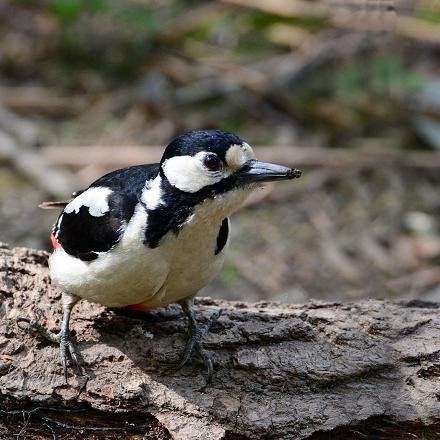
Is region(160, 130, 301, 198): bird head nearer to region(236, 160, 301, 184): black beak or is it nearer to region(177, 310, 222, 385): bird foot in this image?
region(236, 160, 301, 184): black beak

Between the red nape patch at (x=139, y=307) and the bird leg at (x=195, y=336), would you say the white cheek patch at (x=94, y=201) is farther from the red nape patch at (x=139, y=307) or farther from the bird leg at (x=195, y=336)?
the bird leg at (x=195, y=336)

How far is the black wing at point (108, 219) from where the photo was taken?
3.08m

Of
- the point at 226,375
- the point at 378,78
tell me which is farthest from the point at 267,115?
the point at 226,375

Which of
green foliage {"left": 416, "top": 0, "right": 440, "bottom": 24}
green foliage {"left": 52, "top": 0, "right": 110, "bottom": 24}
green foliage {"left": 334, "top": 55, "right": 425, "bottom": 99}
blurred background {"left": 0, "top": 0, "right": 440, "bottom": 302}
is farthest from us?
green foliage {"left": 416, "top": 0, "right": 440, "bottom": 24}

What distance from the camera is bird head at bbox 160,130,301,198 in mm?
2963

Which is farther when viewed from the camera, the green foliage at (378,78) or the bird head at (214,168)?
the green foliage at (378,78)

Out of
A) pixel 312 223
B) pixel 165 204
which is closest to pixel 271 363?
pixel 165 204

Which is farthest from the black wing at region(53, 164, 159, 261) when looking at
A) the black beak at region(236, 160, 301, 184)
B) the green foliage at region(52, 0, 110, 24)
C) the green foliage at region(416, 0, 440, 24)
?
the green foliage at region(416, 0, 440, 24)

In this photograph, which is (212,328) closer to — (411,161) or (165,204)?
(165,204)

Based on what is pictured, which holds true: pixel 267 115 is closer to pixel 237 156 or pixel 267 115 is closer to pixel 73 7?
pixel 73 7

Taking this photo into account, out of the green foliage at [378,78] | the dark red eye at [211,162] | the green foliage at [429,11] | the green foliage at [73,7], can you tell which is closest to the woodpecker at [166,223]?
the dark red eye at [211,162]

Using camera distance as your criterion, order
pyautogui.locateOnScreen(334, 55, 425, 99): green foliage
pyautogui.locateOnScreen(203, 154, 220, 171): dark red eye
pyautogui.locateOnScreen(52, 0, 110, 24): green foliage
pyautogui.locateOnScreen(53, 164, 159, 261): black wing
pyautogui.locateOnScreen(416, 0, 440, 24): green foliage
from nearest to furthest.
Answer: pyautogui.locateOnScreen(203, 154, 220, 171): dark red eye → pyautogui.locateOnScreen(53, 164, 159, 261): black wing → pyautogui.locateOnScreen(334, 55, 425, 99): green foliage → pyautogui.locateOnScreen(52, 0, 110, 24): green foliage → pyautogui.locateOnScreen(416, 0, 440, 24): green foliage

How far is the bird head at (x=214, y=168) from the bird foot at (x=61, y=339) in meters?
0.85

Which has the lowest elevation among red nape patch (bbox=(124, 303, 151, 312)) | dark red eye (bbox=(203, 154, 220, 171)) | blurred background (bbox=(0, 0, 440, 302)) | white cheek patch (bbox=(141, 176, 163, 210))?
blurred background (bbox=(0, 0, 440, 302))
